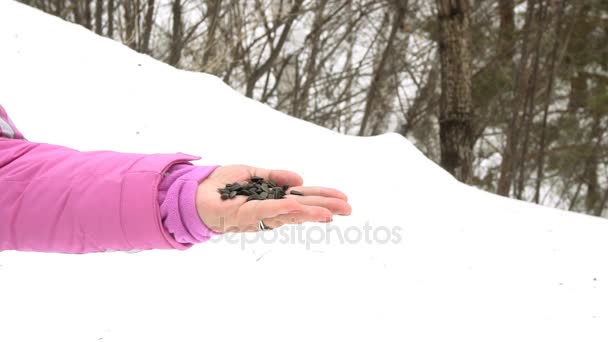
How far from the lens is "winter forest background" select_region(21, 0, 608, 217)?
20.2 ft

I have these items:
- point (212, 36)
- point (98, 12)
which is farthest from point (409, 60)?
point (98, 12)

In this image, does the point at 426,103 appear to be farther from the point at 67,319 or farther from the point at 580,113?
the point at 67,319

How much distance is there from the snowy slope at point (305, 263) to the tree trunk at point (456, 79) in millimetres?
1326

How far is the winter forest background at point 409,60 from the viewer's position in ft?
20.2

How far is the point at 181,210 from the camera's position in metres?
1.26

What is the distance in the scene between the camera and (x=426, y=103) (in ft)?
26.4

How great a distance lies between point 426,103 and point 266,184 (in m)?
6.96

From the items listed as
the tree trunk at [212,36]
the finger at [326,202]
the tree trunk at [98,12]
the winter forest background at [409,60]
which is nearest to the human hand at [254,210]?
the finger at [326,202]

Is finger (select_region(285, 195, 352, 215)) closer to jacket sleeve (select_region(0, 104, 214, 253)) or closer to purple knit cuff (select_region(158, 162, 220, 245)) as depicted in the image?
purple knit cuff (select_region(158, 162, 220, 245))

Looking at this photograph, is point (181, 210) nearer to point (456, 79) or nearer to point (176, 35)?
point (456, 79)

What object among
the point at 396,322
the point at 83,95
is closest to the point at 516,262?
the point at 396,322

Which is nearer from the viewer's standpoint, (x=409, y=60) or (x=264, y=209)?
(x=264, y=209)

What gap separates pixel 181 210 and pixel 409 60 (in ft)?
24.6

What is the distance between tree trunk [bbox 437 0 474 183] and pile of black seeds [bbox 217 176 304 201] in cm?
284
